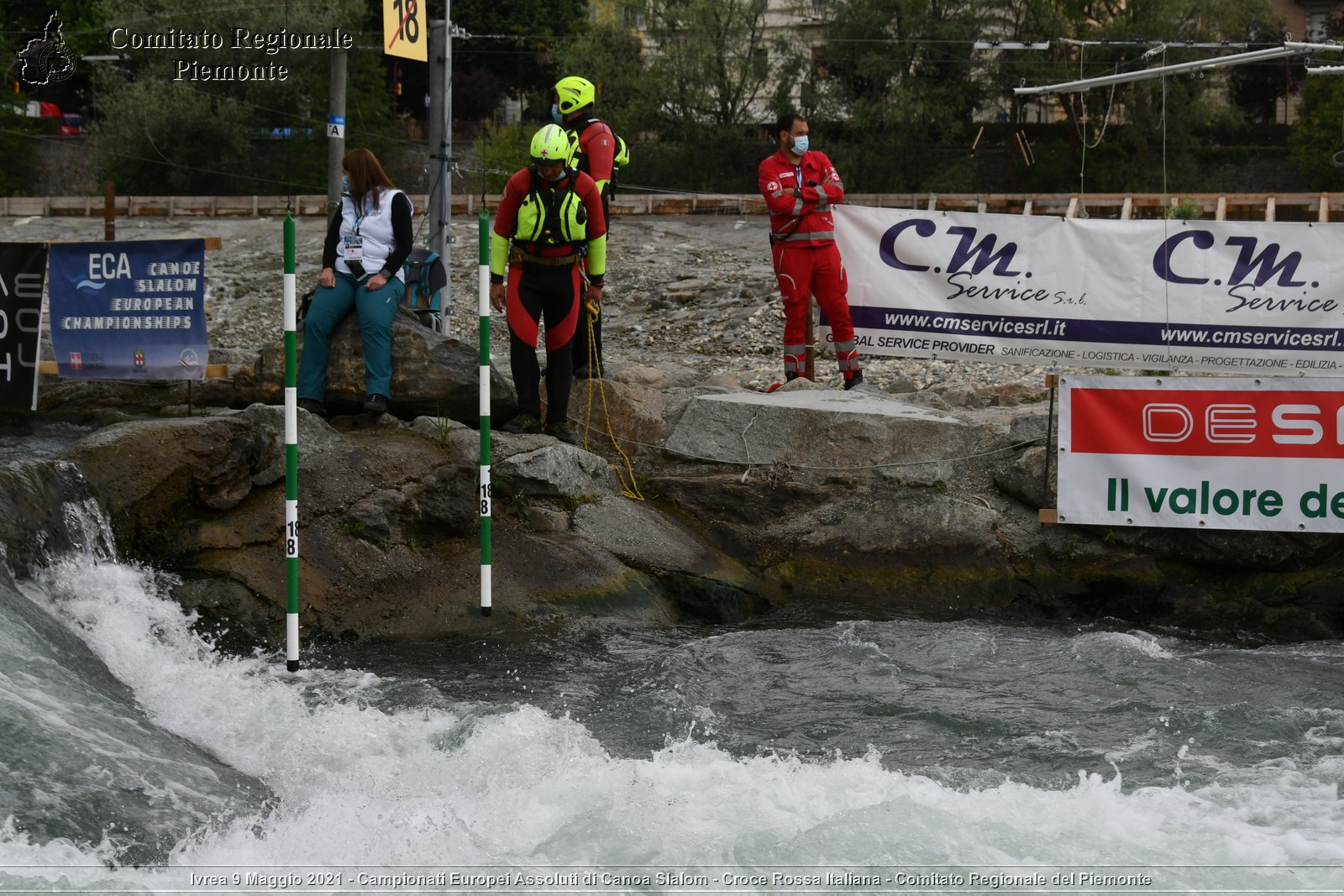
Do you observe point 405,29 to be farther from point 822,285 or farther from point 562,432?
point 562,432

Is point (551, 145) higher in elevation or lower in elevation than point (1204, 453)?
higher

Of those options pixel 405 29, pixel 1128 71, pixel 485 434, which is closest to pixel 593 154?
pixel 485 434

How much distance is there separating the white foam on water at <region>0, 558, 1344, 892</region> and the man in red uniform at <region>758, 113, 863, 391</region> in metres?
5.00

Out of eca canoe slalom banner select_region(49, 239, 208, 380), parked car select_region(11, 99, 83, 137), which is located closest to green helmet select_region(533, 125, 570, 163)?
eca canoe slalom banner select_region(49, 239, 208, 380)

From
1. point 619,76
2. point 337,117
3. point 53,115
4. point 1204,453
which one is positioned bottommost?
point 1204,453

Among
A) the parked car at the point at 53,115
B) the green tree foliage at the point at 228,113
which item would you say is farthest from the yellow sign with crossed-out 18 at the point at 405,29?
the parked car at the point at 53,115

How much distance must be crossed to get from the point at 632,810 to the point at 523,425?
5147mm

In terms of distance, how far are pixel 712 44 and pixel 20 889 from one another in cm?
4355

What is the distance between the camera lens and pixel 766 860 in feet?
16.9

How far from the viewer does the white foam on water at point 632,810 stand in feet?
16.9

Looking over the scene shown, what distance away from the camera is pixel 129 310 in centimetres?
1065

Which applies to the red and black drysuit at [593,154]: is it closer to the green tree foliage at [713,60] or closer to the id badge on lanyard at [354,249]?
the id badge on lanyard at [354,249]

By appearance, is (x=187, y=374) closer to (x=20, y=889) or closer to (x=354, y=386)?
(x=354, y=386)

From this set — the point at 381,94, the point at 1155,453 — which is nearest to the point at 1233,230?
the point at 1155,453
